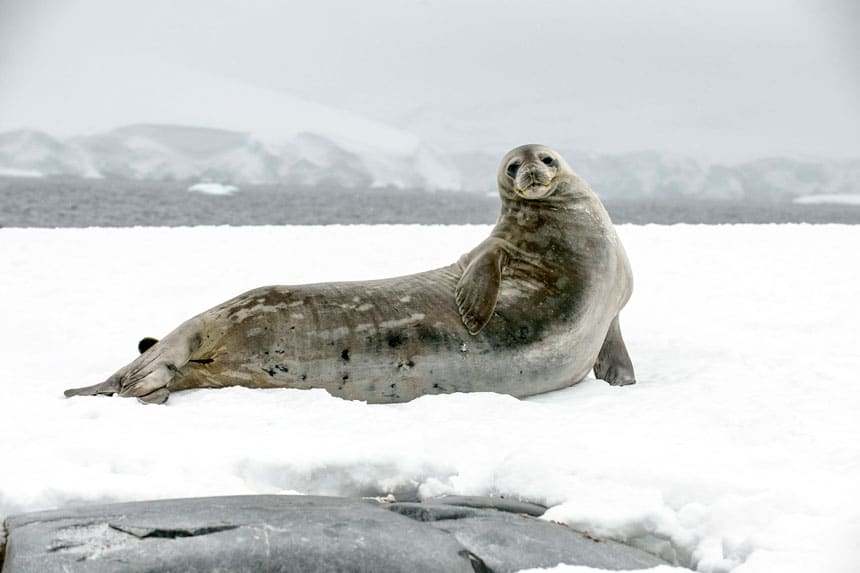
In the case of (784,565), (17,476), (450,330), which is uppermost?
(450,330)

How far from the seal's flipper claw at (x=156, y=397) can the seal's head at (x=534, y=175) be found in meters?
1.81

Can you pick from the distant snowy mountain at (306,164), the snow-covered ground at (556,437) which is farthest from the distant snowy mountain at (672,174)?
the snow-covered ground at (556,437)

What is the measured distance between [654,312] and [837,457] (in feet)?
10.8

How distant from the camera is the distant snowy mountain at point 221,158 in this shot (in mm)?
63938

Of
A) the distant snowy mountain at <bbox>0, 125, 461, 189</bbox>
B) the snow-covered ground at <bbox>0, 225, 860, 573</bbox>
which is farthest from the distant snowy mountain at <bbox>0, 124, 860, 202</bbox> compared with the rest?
the snow-covered ground at <bbox>0, 225, 860, 573</bbox>

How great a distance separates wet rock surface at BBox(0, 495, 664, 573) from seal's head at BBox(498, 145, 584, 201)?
2.13m

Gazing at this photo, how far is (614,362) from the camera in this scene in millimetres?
4488

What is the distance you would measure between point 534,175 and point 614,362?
3.13ft

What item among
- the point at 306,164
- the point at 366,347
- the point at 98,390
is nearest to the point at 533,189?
the point at 366,347

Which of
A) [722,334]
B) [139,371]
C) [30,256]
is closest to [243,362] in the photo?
[139,371]

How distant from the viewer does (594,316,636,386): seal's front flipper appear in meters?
4.42

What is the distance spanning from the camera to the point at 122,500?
269 centimetres

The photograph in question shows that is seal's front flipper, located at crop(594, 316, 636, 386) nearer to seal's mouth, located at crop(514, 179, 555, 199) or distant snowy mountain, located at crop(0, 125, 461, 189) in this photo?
seal's mouth, located at crop(514, 179, 555, 199)

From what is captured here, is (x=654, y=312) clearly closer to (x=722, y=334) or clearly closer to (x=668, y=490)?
(x=722, y=334)
